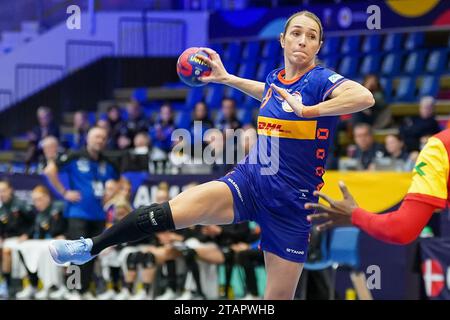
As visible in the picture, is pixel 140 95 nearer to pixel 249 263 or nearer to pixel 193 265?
pixel 193 265

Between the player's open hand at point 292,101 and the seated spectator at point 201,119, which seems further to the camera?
the seated spectator at point 201,119

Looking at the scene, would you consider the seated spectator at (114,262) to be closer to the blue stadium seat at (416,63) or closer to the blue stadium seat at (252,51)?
the blue stadium seat at (416,63)

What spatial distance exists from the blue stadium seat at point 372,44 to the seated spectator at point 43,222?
278 inches

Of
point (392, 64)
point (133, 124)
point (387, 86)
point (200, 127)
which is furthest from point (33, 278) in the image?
point (392, 64)

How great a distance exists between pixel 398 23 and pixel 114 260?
7281mm

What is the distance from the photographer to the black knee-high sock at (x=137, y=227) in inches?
240

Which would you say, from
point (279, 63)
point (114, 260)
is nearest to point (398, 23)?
point (279, 63)

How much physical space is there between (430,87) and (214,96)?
436cm

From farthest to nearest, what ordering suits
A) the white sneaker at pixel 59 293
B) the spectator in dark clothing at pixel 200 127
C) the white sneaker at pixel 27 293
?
the spectator in dark clothing at pixel 200 127 < the white sneaker at pixel 27 293 < the white sneaker at pixel 59 293

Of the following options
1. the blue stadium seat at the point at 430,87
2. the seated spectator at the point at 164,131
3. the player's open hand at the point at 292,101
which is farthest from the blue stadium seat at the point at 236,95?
the player's open hand at the point at 292,101

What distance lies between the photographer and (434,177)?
15.3 feet

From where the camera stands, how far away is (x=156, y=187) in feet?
40.8

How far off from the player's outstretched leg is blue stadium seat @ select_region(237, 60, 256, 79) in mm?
11795
